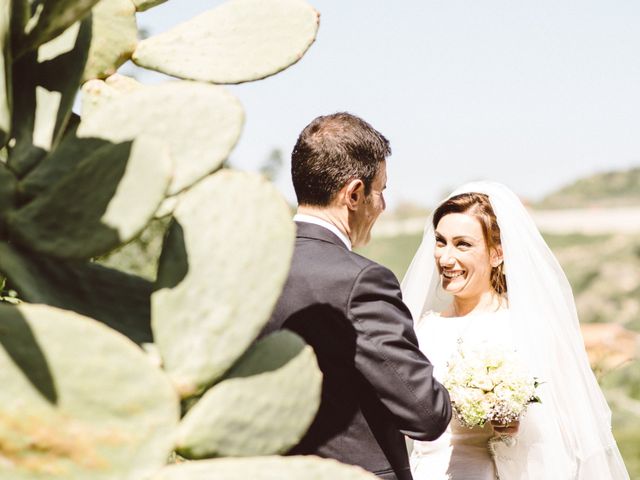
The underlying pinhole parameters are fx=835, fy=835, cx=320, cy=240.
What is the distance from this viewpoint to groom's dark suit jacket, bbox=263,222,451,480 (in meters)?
2.15

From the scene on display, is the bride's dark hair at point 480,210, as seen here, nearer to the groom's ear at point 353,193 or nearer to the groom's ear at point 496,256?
the groom's ear at point 496,256

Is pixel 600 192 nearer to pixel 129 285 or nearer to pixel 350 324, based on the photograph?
pixel 350 324

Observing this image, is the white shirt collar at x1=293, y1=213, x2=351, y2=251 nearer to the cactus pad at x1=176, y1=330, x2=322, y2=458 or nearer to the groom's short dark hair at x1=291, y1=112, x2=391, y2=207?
the groom's short dark hair at x1=291, y1=112, x2=391, y2=207

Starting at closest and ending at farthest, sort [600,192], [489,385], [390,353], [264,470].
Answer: [264,470] < [390,353] < [489,385] < [600,192]

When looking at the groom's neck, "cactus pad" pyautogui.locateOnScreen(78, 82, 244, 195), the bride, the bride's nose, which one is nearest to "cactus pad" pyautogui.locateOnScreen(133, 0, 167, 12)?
"cactus pad" pyautogui.locateOnScreen(78, 82, 244, 195)

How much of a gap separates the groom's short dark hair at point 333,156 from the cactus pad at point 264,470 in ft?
4.21

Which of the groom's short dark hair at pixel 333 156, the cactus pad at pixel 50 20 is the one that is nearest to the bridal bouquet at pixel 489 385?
the groom's short dark hair at pixel 333 156

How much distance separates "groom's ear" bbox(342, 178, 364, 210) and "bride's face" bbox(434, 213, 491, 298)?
1.48 m

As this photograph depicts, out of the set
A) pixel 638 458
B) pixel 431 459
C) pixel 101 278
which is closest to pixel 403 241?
pixel 638 458

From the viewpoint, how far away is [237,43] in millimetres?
1544

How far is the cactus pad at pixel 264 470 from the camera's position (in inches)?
47.4

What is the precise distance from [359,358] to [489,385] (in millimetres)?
987

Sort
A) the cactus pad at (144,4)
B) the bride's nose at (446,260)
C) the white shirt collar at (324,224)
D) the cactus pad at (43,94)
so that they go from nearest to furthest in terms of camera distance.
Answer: the cactus pad at (43,94) → the cactus pad at (144,4) → the white shirt collar at (324,224) → the bride's nose at (446,260)

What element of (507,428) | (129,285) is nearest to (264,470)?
(129,285)
